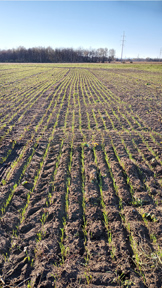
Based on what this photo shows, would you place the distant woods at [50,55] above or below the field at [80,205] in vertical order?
above

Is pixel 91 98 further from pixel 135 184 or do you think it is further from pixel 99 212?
pixel 99 212

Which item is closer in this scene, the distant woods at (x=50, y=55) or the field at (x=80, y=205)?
the field at (x=80, y=205)

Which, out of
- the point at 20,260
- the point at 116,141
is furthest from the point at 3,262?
the point at 116,141

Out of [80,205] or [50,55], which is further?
[50,55]
